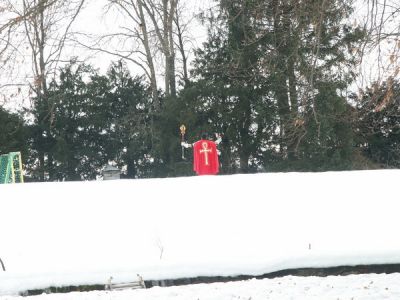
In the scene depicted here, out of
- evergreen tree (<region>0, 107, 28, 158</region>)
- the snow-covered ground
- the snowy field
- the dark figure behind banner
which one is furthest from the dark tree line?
the snowy field

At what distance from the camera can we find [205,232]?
873 cm

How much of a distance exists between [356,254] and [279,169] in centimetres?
1514

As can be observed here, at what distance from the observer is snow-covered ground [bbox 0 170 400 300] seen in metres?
7.07

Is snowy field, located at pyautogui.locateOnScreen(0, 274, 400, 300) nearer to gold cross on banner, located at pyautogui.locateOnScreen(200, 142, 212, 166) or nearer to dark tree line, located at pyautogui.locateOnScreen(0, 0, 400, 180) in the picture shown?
gold cross on banner, located at pyautogui.locateOnScreen(200, 142, 212, 166)

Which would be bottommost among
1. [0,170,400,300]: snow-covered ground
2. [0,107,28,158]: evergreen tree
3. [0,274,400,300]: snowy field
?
[0,274,400,300]: snowy field

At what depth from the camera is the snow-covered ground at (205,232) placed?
7.07 meters

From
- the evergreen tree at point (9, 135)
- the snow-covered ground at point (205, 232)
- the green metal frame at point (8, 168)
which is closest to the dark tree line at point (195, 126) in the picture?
the evergreen tree at point (9, 135)

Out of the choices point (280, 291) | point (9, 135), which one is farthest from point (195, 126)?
point (280, 291)

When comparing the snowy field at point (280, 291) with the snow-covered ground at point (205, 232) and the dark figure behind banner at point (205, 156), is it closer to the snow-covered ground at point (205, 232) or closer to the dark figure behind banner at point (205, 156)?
the snow-covered ground at point (205, 232)

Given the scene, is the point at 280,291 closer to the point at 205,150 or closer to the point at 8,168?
the point at 205,150

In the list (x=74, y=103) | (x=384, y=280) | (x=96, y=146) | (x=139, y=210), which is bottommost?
(x=384, y=280)

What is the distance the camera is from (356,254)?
787 centimetres

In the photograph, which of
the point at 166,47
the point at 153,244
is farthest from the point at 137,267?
the point at 166,47

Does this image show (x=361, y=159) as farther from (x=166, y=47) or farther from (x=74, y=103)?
(x=74, y=103)
